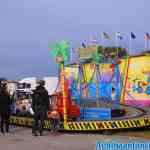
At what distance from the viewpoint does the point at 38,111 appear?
17375 mm

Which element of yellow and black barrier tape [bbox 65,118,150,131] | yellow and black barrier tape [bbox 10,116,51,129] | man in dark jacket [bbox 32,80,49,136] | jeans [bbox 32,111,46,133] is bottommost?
yellow and black barrier tape [bbox 10,116,51,129]

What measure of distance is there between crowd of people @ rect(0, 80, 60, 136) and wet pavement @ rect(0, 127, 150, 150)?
36 centimetres

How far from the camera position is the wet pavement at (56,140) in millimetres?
14500

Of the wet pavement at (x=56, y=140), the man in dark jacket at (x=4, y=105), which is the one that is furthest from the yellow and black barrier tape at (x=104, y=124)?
the man in dark jacket at (x=4, y=105)

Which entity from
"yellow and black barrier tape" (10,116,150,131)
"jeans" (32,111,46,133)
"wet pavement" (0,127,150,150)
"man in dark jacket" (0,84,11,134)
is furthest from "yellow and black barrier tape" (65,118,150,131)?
"man in dark jacket" (0,84,11,134)

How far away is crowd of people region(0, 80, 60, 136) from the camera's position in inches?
680

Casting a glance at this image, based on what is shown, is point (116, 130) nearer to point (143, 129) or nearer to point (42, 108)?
point (143, 129)

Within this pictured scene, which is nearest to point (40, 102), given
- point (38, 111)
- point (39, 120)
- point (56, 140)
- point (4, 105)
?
point (38, 111)

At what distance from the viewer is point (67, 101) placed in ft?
65.6

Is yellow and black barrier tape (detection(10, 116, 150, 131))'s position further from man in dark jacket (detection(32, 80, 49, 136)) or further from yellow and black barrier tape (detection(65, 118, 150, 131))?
man in dark jacket (detection(32, 80, 49, 136))

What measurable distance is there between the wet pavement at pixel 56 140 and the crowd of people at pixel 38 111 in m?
0.36

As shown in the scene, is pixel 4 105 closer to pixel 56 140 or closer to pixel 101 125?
pixel 56 140

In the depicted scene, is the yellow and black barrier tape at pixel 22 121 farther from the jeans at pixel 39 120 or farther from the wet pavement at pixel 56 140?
the jeans at pixel 39 120

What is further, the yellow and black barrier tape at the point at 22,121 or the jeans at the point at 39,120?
the yellow and black barrier tape at the point at 22,121
